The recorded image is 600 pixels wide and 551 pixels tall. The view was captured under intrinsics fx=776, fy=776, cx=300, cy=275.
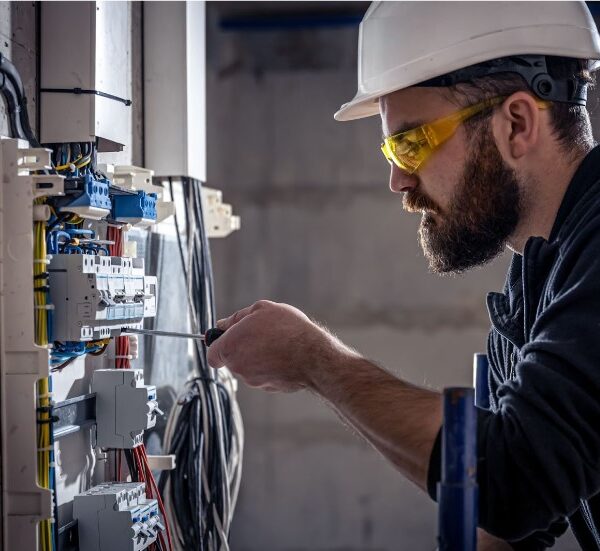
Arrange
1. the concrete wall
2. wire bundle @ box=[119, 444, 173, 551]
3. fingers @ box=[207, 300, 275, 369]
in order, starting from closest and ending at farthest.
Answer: fingers @ box=[207, 300, 275, 369]
wire bundle @ box=[119, 444, 173, 551]
the concrete wall

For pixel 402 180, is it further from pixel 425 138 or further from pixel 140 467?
pixel 140 467

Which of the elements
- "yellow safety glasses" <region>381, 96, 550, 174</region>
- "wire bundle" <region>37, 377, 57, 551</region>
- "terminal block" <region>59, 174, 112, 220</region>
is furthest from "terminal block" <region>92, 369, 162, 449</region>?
"yellow safety glasses" <region>381, 96, 550, 174</region>

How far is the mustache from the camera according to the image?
128 centimetres

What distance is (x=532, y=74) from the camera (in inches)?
47.1

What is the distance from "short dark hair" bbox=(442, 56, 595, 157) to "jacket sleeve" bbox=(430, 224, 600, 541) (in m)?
0.29

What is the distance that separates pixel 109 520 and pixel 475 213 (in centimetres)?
93

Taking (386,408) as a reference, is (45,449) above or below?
below

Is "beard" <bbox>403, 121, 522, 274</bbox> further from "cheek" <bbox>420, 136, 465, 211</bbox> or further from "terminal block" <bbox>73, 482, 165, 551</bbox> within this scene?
"terminal block" <bbox>73, 482, 165, 551</bbox>

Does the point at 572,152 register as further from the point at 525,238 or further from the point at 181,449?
the point at 181,449

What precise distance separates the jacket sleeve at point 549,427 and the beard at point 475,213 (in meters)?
0.25

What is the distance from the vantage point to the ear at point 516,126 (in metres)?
1.17

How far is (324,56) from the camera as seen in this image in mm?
3229

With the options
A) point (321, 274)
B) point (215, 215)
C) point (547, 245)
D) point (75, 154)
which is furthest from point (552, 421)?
point (321, 274)

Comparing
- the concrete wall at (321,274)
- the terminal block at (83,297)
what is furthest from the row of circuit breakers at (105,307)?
the concrete wall at (321,274)
